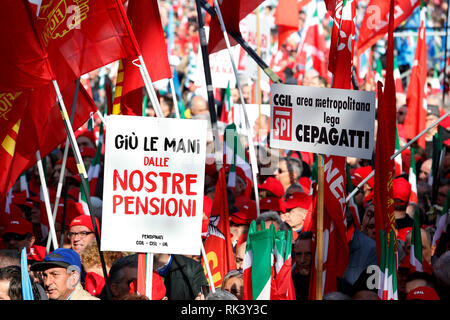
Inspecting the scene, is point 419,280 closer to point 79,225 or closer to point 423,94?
point 79,225

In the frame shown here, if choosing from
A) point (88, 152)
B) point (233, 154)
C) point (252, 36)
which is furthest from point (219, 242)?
point (252, 36)

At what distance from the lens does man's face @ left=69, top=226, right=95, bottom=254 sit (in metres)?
6.05

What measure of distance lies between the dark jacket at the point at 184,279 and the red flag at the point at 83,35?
1.49 metres

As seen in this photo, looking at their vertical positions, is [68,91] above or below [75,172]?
above

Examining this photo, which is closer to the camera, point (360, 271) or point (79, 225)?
point (360, 271)

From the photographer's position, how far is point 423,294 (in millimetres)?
4785

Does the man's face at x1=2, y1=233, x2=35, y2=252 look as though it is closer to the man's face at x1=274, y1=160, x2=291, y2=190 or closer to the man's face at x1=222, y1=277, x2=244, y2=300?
the man's face at x1=222, y1=277, x2=244, y2=300

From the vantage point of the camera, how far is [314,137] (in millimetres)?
5309

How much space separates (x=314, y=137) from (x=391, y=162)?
2.00ft

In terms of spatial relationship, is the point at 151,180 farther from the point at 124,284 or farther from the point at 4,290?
the point at 4,290

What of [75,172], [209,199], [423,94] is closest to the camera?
[209,199]

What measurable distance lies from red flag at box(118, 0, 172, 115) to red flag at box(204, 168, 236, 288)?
1163 millimetres

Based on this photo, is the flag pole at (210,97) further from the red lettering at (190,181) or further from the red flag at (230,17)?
the red lettering at (190,181)

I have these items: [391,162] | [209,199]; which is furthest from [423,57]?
[391,162]
